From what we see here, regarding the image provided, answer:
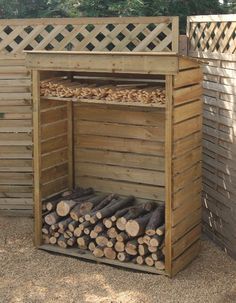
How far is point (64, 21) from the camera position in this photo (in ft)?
20.9

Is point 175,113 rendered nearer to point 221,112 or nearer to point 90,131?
point 221,112

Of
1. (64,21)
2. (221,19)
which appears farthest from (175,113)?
(64,21)

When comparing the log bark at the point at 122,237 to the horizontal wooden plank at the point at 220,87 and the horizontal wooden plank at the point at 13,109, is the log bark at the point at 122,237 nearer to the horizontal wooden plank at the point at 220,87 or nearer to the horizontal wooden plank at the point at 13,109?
the horizontal wooden plank at the point at 220,87

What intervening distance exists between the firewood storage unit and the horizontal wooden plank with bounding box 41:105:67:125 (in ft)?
0.04

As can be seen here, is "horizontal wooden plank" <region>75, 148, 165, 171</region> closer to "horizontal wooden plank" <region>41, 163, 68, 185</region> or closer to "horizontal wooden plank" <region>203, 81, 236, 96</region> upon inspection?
"horizontal wooden plank" <region>41, 163, 68, 185</region>

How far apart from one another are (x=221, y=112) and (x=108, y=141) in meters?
1.41

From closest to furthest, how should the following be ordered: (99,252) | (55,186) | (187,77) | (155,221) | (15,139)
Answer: (187,77) → (155,221) → (99,252) → (55,186) → (15,139)

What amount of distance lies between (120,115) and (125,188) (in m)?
0.90

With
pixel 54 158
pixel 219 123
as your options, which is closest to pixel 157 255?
pixel 219 123

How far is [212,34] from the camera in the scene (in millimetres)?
6098

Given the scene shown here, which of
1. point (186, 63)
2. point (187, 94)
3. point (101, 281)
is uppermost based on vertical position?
point (186, 63)

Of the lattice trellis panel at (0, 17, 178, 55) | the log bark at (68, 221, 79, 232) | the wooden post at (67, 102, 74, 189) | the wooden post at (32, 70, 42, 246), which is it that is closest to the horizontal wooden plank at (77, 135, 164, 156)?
the wooden post at (67, 102, 74, 189)

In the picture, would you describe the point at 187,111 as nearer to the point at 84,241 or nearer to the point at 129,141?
the point at 129,141

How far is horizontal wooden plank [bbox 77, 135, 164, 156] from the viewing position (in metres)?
5.93
